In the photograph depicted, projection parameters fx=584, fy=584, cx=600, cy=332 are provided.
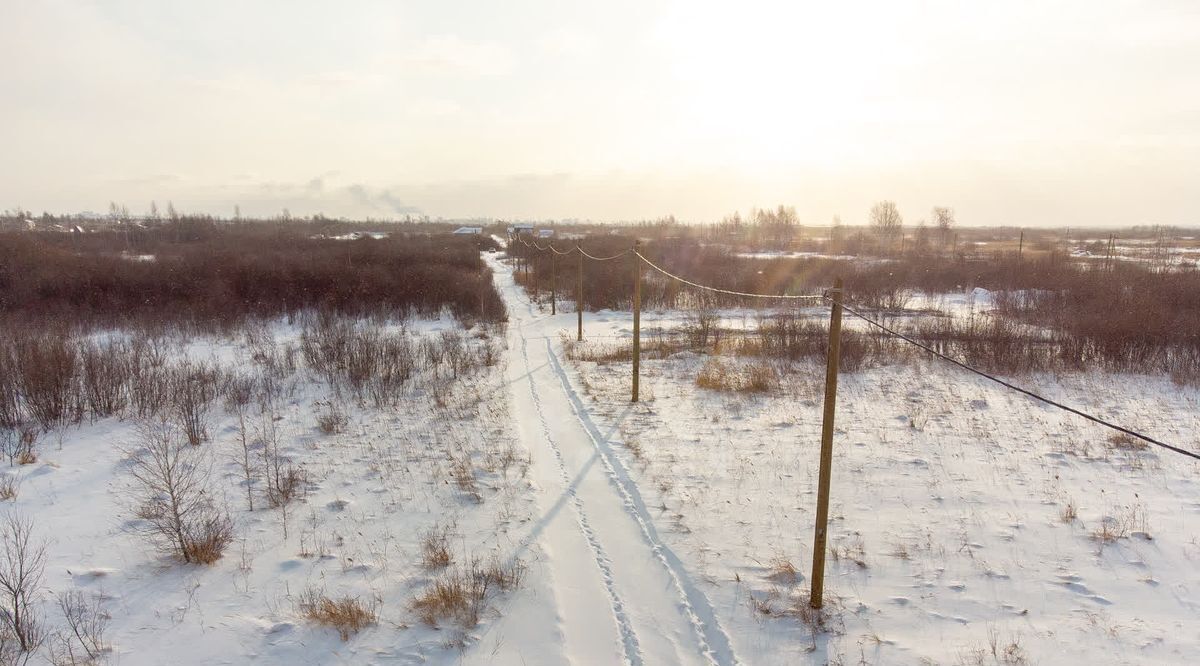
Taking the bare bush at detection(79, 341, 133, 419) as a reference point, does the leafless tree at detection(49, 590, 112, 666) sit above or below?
below

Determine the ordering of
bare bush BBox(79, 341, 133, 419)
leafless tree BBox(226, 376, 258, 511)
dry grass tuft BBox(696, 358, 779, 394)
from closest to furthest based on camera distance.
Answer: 1. leafless tree BBox(226, 376, 258, 511)
2. bare bush BBox(79, 341, 133, 419)
3. dry grass tuft BBox(696, 358, 779, 394)

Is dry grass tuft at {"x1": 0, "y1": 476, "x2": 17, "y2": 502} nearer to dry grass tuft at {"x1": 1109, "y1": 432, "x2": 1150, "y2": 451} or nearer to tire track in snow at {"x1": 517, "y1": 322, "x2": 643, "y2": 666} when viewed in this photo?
tire track in snow at {"x1": 517, "y1": 322, "x2": 643, "y2": 666}

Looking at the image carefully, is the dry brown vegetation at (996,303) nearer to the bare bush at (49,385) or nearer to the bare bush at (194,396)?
the bare bush at (194,396)

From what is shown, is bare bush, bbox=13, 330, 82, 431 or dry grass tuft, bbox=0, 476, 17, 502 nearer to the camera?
dry grass tuft, bbox=0, 476, 17, 502

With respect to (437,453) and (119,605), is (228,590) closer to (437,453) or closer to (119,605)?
(119,605)

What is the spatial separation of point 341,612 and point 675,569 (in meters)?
2.57

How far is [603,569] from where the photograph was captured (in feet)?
16.0

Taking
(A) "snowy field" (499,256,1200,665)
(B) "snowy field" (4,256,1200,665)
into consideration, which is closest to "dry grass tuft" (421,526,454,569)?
(B) "snowy field" (4,256,1200,665)

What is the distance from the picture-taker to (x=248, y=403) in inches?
375

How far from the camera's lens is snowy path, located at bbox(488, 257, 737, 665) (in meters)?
3.91

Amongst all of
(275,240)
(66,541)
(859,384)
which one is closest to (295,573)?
(66,541)

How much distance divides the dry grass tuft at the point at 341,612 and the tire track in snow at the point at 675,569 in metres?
2.29

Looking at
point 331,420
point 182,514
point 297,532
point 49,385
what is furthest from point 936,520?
point 49,385

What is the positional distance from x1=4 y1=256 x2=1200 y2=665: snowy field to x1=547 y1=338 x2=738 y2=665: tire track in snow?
23 mm
